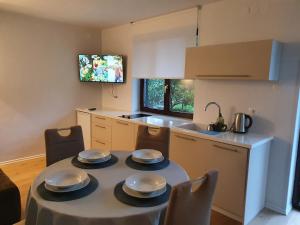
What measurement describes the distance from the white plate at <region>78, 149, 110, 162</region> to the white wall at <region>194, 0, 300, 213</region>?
1.64 metres

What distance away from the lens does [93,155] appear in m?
1.84

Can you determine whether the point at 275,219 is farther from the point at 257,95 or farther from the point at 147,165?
the point at 147,165

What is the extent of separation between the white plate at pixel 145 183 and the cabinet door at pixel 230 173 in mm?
1053

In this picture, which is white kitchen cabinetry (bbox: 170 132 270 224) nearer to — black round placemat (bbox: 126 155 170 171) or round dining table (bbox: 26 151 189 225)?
black round placemat (bbox: 126 155 170 171)

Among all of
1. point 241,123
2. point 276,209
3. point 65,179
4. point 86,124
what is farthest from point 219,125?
point 86,124

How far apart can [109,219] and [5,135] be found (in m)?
3.25

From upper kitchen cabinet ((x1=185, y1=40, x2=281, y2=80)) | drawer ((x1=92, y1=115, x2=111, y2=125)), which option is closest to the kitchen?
upper kitchen cabinet ((x1=185, y1=40, x2=281, y2=80))

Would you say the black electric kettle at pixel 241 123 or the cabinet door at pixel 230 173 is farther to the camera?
the black electric kettle at pixel 241 123

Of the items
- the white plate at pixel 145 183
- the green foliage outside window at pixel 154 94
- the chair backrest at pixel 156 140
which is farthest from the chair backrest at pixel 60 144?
the green foliage outside window at pixel 154 94

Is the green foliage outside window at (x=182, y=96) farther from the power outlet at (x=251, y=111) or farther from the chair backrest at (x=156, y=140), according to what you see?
the chair backrest at (x=156, y=140)

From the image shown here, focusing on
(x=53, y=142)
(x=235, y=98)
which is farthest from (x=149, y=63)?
(x=53, y=142)

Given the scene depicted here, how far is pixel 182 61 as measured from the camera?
3227 millimetres

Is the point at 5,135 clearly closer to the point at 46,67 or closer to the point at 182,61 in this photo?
the point at 46,67

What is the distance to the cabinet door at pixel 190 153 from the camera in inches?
97.2
